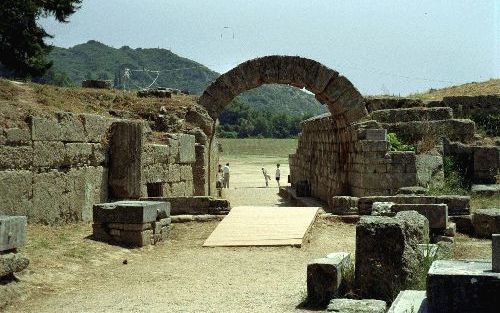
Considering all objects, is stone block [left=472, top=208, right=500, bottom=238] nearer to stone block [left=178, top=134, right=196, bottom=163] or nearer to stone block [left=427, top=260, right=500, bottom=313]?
stone block [left=427, top=260, right=500, bottom=313]

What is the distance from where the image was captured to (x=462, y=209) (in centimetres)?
1243

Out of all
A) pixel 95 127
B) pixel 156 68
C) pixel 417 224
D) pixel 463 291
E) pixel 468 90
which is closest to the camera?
pixel 463 291

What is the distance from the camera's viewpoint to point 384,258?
22.9 ft

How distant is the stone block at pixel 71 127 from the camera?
12109 millimetres

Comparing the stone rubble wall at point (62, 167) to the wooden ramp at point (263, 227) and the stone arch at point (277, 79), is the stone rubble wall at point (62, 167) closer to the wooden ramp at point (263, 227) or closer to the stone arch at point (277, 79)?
the wooden ramp at point (263, 227)

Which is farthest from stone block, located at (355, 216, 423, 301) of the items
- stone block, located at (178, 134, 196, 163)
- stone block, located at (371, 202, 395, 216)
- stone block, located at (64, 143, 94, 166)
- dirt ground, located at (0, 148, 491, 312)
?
stone block, located at (178, 134, 196, 163)

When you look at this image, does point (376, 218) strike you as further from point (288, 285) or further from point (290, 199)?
point (290, 199)

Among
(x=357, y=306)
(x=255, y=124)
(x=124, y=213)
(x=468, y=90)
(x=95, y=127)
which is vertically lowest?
(x=357, y=306)

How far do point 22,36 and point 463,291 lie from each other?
2979 centimetres

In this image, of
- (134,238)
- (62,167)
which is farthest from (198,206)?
(62,167)

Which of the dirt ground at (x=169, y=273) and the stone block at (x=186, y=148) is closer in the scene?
the dirt ground at (x=169, y=273)

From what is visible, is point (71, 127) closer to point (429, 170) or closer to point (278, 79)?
point (278, 79)

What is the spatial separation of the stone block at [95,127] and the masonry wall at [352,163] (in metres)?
6.74

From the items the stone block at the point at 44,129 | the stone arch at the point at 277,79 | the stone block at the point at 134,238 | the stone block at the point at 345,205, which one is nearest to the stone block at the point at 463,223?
the stone block at the point at 345,205
